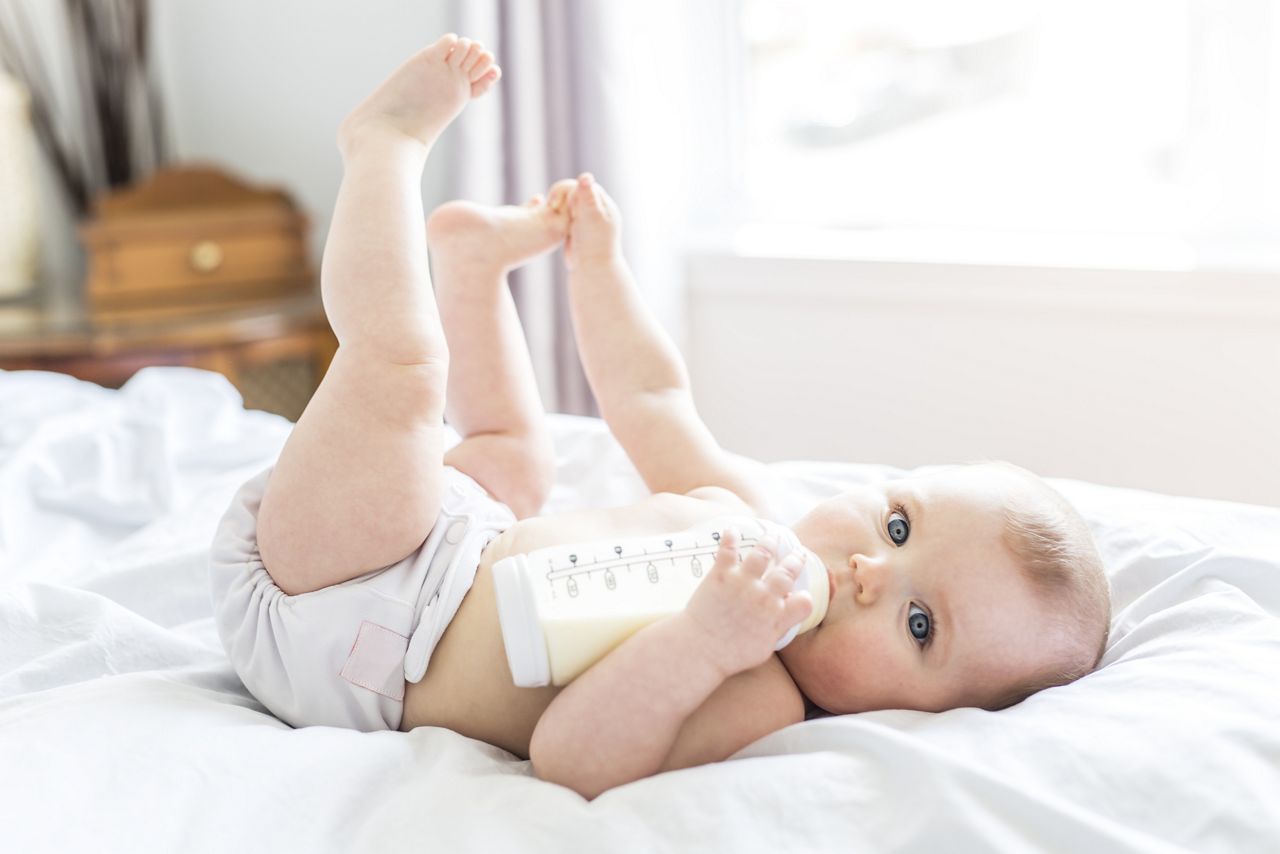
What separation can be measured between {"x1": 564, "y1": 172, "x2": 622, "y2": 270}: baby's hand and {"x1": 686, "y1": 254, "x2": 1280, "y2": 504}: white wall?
944 mm

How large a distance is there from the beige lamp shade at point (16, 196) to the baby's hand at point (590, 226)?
1597 mm

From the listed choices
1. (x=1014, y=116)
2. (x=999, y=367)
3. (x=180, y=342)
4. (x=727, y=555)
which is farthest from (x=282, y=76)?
(x=727, y=555)

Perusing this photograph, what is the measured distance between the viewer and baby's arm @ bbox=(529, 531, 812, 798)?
0.88 m

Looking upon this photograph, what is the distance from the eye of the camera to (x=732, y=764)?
32.2 inches

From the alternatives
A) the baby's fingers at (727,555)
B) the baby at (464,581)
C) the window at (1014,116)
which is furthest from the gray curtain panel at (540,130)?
the baby's fingers at (727,555)

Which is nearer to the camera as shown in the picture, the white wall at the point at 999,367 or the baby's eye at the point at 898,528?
the baby's eye at the point at 898,528

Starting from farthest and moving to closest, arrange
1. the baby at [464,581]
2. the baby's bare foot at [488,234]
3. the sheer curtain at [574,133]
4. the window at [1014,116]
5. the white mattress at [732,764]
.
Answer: the sheer curtain at [574,133] < the window at [1014,116] < the baby's bare foot at [488,234] < the baby at [464,581] < the white mattress at [732,764]

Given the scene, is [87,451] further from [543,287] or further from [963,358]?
[963,358]

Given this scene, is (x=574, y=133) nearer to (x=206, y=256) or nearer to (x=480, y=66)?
(x=206, y=256)

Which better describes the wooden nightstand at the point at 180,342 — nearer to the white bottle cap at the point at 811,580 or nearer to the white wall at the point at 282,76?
the white wall at the point at 282,76

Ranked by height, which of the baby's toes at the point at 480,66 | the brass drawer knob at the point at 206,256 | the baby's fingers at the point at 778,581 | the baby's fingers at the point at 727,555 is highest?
the baby's toes at the point at 480,66

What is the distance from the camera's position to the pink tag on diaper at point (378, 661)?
979 millimetres

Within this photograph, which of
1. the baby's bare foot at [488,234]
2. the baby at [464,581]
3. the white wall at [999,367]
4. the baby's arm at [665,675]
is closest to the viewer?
the baby's arm at [665,675]

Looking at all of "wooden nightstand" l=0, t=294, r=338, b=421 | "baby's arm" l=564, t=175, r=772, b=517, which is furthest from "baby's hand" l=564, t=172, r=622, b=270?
"wooden nightstand" l=0, t=294, r=338, b=421
